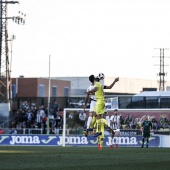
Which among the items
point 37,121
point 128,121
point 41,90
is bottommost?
point 37,121

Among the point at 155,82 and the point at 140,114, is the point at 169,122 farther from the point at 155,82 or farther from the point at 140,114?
the point at 155,82

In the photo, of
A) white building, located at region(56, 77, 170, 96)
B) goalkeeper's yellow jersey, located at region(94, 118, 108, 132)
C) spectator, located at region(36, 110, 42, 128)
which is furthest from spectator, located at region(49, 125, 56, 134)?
white building, located at region(56, 77, 170, 96)

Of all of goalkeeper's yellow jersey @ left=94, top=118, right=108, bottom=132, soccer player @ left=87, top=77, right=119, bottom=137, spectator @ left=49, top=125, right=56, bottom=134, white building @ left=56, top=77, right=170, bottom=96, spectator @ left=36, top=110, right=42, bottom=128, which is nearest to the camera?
soccer player @ left=87, top=77, right=119, bottom=137

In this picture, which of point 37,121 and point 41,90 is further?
point 41,90

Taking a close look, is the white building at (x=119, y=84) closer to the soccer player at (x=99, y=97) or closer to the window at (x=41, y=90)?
the window at (x=41, y=90)

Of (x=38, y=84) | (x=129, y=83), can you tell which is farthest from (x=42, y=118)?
(x=129, y=83)

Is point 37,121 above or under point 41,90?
under

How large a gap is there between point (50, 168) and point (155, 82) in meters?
133

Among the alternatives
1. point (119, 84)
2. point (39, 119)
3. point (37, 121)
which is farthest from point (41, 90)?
point (39, 119)

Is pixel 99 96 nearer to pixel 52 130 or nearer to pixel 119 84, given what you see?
pixel 52 130

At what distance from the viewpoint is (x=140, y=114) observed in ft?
166

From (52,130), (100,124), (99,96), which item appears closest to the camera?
(99,96)

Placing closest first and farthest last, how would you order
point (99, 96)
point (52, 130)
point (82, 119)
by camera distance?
point (99, 96) → point (82, 119) → point (52, 130)

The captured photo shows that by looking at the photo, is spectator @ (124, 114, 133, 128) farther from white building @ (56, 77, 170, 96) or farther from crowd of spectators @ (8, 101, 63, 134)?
white building @ (56, 77, 170, 96)
